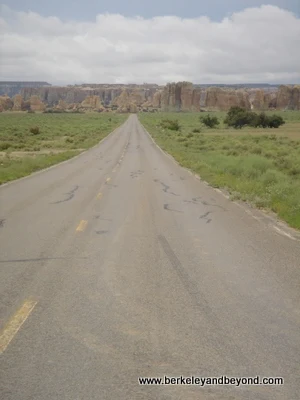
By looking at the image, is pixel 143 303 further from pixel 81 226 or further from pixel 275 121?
pixel 275 121

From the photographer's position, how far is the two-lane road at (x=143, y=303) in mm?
4039

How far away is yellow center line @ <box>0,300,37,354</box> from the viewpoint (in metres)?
4.65

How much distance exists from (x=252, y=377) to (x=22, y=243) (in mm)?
5985

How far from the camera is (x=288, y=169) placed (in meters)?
23.5

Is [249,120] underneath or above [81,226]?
Answer: above

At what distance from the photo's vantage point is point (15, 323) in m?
5.09

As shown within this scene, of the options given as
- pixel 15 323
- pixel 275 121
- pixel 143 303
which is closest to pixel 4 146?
pixel 143 303

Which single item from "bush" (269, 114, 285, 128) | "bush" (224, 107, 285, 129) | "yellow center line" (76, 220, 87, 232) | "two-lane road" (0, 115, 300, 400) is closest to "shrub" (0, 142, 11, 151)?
"two-lane road" (0, 115, 300, 400)

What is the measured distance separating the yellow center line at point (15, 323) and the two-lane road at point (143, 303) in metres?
0.01

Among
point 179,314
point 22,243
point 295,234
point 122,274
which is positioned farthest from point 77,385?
point 295,234

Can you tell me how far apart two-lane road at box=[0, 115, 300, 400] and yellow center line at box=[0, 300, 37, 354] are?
0.01 meters

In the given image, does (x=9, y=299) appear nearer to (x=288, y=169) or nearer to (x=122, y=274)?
(x=122, y=274)

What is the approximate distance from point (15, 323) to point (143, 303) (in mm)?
1601

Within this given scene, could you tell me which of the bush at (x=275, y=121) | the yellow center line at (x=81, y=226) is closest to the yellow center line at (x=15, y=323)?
the yellow center line at (x=81, y=226)
